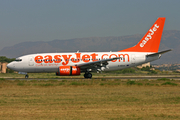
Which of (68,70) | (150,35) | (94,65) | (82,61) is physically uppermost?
(150,35)

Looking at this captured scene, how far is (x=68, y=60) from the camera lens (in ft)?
113

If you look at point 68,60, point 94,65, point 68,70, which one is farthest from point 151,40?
point 68,70

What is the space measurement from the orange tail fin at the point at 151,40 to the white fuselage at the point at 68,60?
4.16 ft

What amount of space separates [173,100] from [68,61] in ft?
69.2

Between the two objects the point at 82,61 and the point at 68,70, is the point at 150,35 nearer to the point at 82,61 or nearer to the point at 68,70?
the point at 82,61

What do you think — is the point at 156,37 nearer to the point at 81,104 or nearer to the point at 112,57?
the point at 112,57

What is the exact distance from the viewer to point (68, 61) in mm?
34469

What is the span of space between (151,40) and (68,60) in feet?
40.1

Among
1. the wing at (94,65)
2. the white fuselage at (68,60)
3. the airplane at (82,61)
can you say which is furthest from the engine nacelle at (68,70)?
the white fuselage at (68,60)

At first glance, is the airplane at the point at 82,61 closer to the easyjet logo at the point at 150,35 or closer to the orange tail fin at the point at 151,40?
the orange tail fin at the point at 151,40

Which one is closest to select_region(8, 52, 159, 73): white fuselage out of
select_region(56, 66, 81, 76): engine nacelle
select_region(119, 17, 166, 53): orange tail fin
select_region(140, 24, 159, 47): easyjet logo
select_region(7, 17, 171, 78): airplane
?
select_region(7, 17, 171, 78): airplane

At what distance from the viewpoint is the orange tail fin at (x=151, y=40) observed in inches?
1436

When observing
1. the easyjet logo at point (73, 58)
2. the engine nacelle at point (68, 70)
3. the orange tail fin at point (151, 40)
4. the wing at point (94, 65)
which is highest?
the orange tail fin at point (151, 40)

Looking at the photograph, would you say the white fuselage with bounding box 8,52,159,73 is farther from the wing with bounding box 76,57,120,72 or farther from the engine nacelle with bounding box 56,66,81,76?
the engine nacelle with bounding box 56,66,81,76
